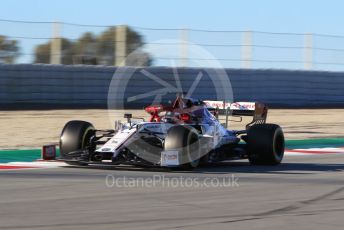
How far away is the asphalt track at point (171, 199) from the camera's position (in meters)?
7.42

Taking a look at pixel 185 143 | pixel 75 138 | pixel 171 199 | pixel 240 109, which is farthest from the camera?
pixel 240 109

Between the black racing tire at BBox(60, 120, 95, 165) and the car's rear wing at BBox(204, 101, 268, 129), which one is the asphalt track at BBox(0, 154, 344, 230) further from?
the car's rear wing at BBox(204, 101, 268, 129)

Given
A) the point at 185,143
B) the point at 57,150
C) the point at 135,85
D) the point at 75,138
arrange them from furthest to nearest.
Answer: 1. the point at 135,85
2. the point at 57,150
3. the point at 75,138
4. the point at 185,143

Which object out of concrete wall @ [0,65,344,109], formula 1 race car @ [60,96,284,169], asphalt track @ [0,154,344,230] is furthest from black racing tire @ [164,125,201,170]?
concrete wall @ [0,65,344,109]

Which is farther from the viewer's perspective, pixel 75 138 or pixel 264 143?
pixel 264 143

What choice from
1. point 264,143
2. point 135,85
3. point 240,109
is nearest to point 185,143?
point 264,143

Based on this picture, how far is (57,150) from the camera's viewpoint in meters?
15.3

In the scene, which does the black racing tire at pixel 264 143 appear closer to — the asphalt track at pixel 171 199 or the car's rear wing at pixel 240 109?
the asphalt track at pixel 171 199

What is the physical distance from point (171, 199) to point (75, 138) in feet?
12.0

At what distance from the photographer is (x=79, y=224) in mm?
7156

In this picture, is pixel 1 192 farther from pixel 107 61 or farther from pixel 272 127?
pixel 107 61

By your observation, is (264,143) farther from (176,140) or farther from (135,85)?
(135,85)

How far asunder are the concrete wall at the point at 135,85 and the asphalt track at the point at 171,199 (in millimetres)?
11173

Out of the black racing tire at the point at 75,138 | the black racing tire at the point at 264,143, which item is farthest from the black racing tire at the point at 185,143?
the black racing tire at the point at 75,138
